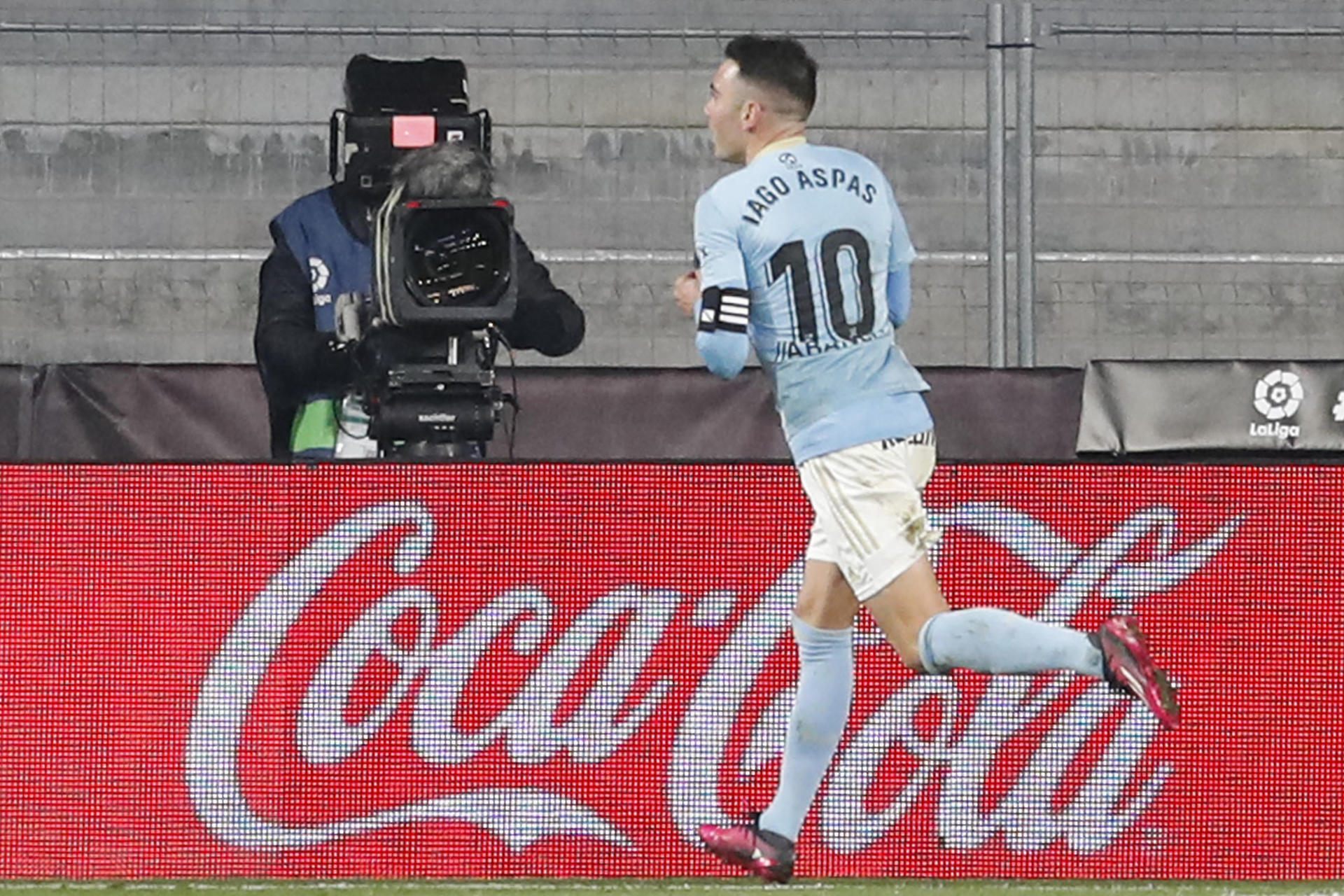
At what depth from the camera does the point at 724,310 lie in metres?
5.71

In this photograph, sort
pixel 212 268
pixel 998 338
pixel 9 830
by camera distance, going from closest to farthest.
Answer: pixel 9 830
pixel 998 338
pixel 212 268

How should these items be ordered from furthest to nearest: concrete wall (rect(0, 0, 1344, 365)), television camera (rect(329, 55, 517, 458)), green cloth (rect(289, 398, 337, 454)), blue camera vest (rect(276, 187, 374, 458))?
concrete wall (rect(0, 0, 1344, 365)) < blue camera vest (rect(276, 187, 374, 458)) < green cloth (rect(289, 398, 337, 454)) < television camera (rect(329, 55, 517, 458))

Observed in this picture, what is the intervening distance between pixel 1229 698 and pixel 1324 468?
666 mm

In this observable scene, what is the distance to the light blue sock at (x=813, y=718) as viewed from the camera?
608 cm

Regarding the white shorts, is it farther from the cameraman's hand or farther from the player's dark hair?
the player's dark hair

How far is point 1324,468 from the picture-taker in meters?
7.02

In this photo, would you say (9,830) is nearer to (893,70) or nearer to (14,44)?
(14,44)

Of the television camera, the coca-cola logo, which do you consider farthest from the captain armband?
the television camera

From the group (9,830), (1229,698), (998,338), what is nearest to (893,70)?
(998,338)

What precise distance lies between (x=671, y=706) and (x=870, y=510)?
1359mm

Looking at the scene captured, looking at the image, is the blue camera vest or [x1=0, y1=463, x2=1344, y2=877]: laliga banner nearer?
[x1=0, y1=463, x2=1344, y2=877]: laliga banner

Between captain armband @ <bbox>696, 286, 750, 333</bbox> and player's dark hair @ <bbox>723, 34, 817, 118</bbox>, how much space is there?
1.84ft

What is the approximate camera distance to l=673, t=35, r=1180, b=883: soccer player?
5715mm

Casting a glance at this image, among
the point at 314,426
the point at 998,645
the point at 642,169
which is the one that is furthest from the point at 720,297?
the point at 642,169
